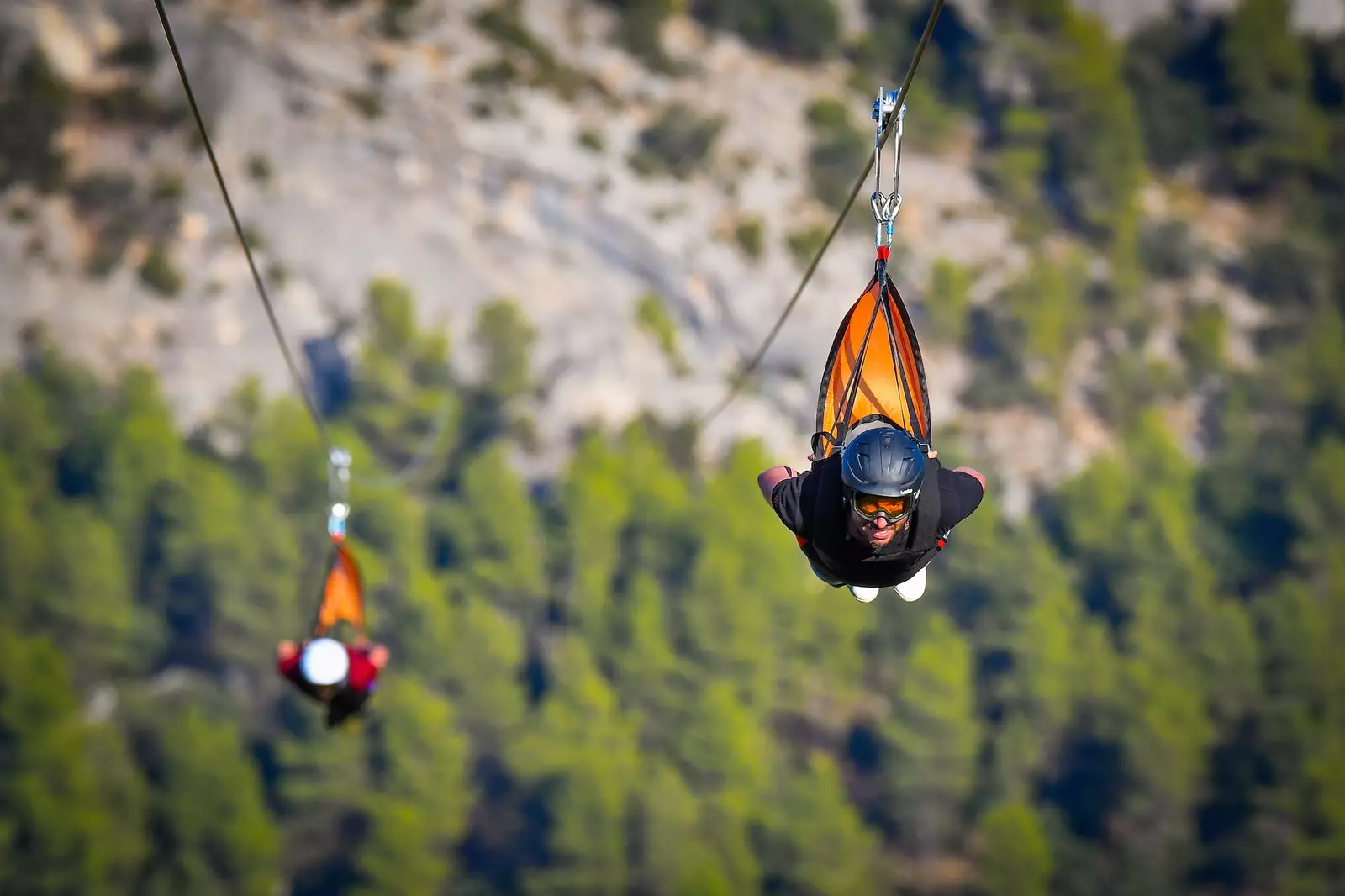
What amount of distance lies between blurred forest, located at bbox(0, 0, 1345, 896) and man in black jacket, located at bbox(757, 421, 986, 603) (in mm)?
41587

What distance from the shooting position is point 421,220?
2746 inches

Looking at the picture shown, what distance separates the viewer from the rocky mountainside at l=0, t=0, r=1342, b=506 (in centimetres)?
6631

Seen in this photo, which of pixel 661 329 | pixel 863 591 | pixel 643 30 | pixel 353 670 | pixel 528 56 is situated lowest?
pixel 863 591

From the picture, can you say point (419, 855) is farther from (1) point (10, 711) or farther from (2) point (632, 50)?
(2) point (632, 50)

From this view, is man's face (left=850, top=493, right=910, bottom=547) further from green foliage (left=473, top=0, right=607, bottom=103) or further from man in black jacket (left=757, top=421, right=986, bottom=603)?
green foliage (left=473, top=0, right=607, bottom=103)

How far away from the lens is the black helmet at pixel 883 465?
29.6 feet

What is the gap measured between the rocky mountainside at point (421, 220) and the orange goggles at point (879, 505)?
185 feet

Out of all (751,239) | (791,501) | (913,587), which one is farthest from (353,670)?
(751,239)

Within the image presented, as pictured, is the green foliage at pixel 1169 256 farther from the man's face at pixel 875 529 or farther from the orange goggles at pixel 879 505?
the orange goggles at pixel 879 505

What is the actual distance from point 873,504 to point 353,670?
28.8 feet

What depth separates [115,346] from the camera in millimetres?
65500

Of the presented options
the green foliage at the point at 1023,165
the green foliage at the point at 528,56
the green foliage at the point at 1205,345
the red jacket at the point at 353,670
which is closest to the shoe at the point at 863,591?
the red jacket at the point at 353,670

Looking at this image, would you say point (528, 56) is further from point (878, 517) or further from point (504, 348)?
A: point (878, 517)

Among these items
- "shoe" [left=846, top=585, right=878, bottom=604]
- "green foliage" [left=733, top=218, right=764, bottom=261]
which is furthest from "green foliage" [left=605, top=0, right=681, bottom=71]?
"shoe" [left=846, top=585, right=878, bottom=604]
